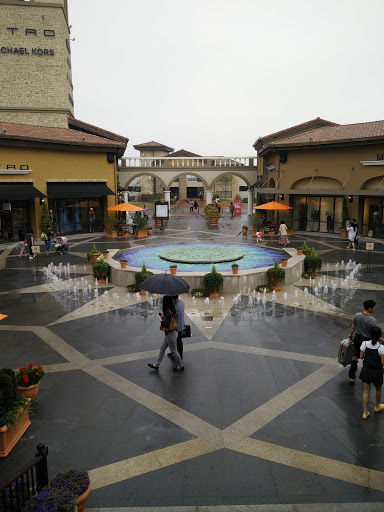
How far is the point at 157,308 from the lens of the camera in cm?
1377

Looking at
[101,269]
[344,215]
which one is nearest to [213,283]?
[101,269]

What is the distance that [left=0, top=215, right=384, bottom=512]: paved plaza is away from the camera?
5.60 meters

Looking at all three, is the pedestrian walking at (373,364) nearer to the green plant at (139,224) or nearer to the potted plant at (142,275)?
the potted plant at (142,275)

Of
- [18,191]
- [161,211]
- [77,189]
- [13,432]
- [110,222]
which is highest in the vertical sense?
[77,189]

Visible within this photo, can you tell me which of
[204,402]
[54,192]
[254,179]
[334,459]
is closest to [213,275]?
[204,402]

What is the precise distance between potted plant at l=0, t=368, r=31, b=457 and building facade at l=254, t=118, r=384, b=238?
26861 mm

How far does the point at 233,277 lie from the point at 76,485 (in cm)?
1114

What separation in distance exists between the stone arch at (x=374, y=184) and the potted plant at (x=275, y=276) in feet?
56.6

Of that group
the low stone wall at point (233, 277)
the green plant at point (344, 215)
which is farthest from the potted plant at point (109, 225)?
the green plant at point (344, 215)

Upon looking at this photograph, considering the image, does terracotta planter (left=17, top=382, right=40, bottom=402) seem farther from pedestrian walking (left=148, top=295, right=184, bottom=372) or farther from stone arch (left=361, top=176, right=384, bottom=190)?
stone arch (left=361, top=176, right=384, bottom=190)

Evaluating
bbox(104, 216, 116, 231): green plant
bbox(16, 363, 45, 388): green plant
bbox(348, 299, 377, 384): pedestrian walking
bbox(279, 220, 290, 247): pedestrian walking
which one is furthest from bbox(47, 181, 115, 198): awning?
bbox(348, 299, 377, 384): pedestrian walking

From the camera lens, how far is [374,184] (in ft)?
97.2

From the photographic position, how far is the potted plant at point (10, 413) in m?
6.24

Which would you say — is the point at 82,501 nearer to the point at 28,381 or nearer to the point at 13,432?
the point at 13,432
